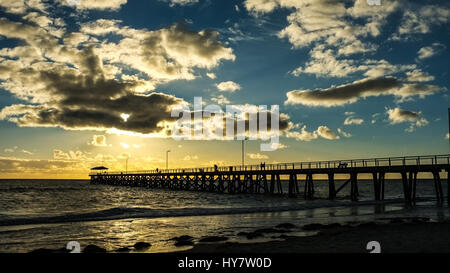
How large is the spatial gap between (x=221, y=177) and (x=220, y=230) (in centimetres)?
4397

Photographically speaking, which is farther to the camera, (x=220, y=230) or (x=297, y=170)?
(x=297, y=170)

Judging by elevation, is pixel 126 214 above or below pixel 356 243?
below

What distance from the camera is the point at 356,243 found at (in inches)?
453

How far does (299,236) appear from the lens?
1335 cm

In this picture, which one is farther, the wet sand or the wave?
the wave

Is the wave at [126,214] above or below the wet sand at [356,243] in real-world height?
below

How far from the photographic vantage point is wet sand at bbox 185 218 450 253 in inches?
414

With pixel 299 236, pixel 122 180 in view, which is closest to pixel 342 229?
pixel 299 236

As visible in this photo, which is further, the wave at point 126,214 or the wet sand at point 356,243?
the wave at point 126,214

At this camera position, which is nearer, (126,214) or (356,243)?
(356,243)

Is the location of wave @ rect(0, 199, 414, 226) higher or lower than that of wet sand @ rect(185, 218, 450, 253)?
lower

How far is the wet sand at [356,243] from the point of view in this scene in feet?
34.5
